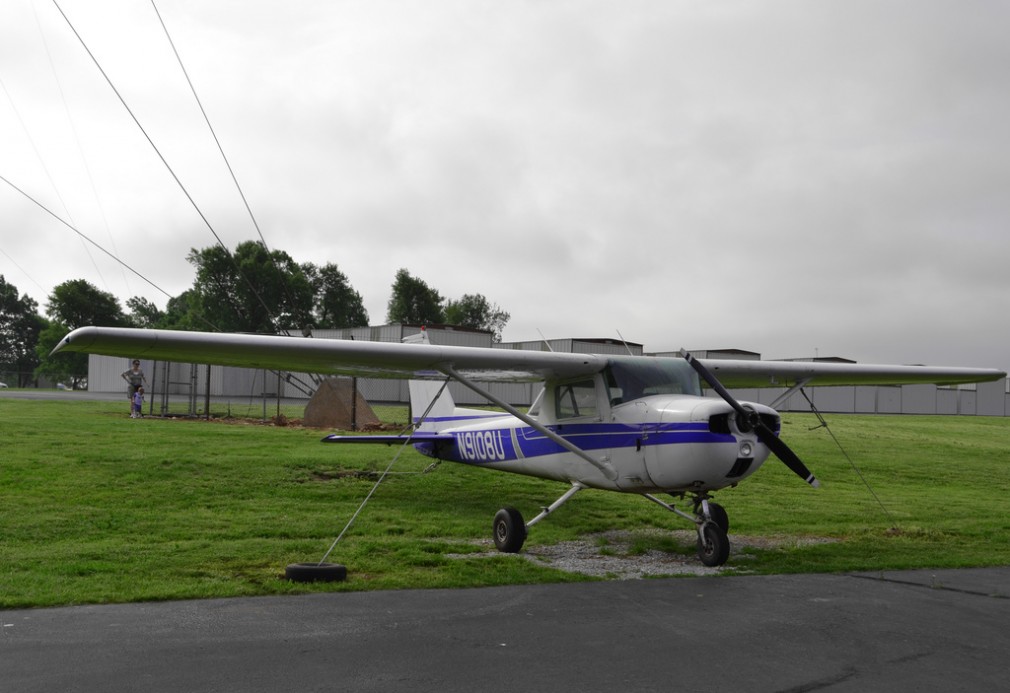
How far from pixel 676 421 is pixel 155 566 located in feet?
19.4

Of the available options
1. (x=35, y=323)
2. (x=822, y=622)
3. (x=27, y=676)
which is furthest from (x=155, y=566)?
(x=35, y=323)

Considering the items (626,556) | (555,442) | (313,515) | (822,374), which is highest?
(822,374)

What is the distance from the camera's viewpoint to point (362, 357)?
33.8 ft

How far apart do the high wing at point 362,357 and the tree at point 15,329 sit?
145013 mm

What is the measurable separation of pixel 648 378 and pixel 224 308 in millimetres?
74083

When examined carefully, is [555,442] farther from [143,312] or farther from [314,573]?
[143,312]

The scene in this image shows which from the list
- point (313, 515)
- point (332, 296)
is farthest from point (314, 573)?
point (332, 296)

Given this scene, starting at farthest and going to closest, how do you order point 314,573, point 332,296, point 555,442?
point 332,296
point 555,442
point 314,573

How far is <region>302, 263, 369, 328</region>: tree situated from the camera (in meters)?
98.0

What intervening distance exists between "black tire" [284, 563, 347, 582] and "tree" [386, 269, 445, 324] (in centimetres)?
9264

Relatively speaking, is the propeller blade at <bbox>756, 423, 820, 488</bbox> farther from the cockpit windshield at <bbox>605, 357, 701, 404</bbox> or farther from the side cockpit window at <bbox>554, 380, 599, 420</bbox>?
the side cockpit window at <bbox>554, 380, 599, 420</bbox>

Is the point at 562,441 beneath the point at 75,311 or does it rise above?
beneath

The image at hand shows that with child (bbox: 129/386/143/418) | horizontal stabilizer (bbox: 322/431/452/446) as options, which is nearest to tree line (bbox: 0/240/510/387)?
child (bbox: 129/386/143/418)

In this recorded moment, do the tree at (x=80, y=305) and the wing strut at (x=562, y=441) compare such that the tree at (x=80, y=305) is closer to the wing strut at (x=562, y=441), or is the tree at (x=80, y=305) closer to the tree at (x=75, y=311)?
the tree at (x=75, y=311)
